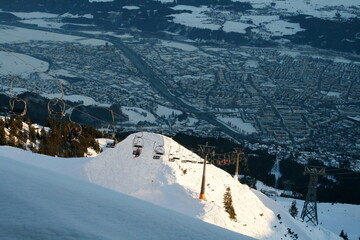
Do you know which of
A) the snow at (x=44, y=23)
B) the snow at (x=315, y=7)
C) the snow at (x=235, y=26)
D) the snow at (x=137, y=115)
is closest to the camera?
the snow at (x=137, y=115)

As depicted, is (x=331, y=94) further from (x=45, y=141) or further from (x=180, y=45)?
(x=45, y=141)

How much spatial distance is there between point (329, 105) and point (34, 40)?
2519 inches

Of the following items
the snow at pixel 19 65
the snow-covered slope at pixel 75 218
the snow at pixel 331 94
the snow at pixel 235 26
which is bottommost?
the snow at pixel 331 94

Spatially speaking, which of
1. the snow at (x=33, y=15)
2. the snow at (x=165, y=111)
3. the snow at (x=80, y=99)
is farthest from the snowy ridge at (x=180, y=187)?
the snow at (x=33, y=15)

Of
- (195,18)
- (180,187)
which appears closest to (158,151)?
(180,187)

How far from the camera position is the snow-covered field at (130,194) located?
2588 millimetres

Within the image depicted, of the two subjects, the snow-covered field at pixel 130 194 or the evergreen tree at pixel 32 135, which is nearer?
the snow-covered field at pixel 130 194

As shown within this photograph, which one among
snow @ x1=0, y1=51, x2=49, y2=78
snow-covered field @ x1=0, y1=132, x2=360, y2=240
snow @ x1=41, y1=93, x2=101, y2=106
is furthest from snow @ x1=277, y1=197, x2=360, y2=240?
snow @ x1=0, y1=51, x2=49, y2=78

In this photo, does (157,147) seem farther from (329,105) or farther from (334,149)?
(329,105)

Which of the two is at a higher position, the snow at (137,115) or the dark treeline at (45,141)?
the dark treeline at (45,141)

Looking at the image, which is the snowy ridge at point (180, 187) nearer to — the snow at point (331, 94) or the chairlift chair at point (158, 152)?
the chairlift chair at point (158, 152)

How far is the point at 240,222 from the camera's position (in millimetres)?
10320

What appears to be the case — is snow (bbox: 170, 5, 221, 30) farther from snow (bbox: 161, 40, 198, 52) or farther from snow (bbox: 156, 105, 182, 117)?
snow (bbox: 156, 105, 182, 117)

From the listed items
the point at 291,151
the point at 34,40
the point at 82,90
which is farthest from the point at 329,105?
the point at 34,40
